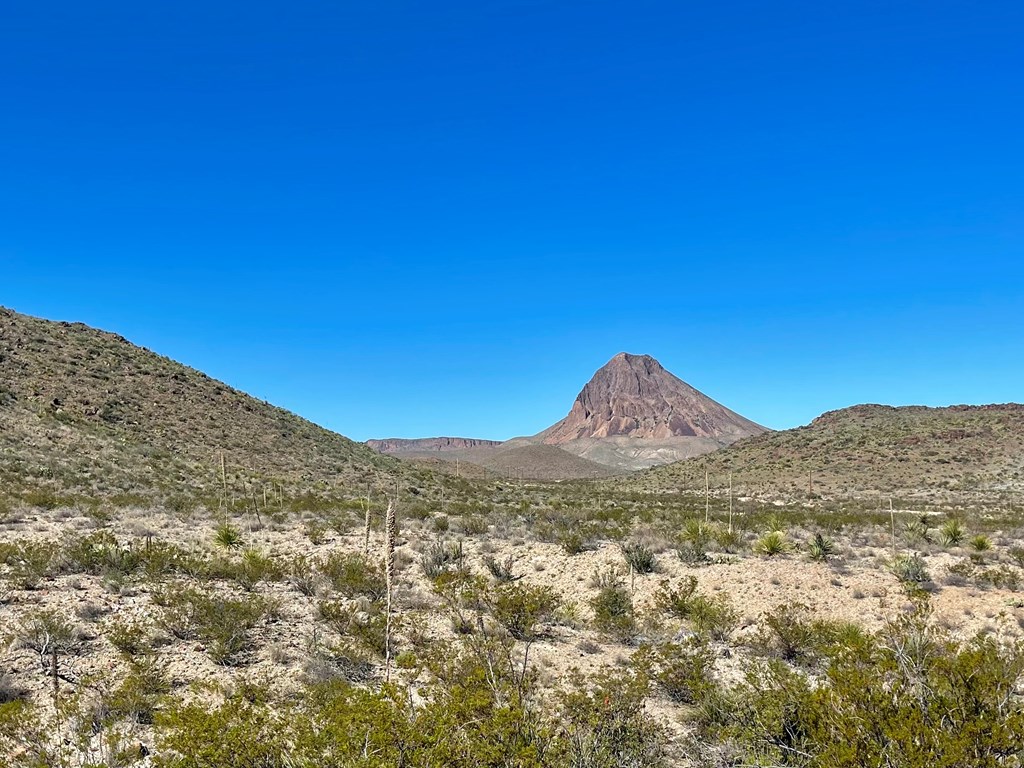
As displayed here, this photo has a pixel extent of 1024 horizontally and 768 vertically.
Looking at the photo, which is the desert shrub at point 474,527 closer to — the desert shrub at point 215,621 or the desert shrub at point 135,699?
the desert shrub at point 215,621

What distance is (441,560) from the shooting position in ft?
43.5

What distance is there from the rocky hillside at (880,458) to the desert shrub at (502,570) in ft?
122

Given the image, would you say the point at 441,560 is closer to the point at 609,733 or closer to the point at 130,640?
the point at 130,640

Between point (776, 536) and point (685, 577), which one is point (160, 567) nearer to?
point (685, 577)

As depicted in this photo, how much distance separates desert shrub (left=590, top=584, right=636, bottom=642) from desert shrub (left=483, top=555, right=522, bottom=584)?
2.39 m

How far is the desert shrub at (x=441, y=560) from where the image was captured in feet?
41.6

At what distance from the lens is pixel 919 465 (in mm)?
55625

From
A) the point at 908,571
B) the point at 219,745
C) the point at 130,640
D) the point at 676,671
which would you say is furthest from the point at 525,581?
the point at 219,745

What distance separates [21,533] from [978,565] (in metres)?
22.1

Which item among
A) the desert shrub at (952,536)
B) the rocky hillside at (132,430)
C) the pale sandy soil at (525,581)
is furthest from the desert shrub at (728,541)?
the rocky hillside at (132,430)

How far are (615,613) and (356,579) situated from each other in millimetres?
4455

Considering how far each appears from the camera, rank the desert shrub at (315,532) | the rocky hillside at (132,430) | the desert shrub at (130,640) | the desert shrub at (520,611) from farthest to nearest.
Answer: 1. the rocky hillside at (132,430)
2. the desert shrub at (315,532)
3. the desert shrub at (520,611)
4. the desert shrub at (130,640)

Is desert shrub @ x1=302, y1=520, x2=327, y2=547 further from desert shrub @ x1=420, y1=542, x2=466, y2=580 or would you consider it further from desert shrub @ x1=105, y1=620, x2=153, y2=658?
desert shrub @ x1=105, y1=620, x2=153, y2=658

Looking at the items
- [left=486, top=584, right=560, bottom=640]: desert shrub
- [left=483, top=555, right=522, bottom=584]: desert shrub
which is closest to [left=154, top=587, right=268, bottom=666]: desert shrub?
[left=486, top=584, right=560, bottom=640]: desert shrub
